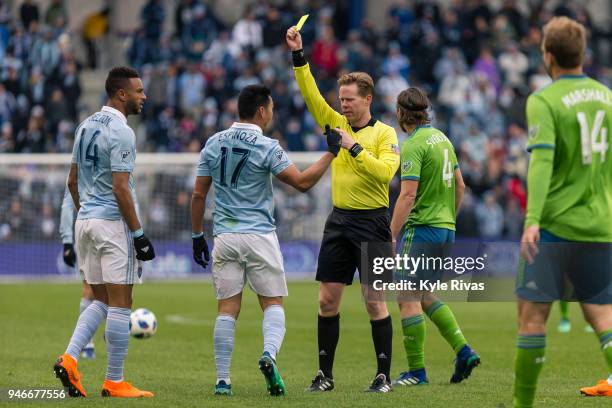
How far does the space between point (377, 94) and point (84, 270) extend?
2051cm

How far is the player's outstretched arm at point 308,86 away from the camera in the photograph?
32.9ft

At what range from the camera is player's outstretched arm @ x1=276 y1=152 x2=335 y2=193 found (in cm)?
928

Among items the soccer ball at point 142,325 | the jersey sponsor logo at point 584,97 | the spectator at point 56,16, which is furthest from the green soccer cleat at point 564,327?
the spectator at point 56,16

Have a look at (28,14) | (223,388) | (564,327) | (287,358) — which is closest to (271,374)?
(223,388)

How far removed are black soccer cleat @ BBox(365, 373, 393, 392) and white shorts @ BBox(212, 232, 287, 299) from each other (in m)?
1.09

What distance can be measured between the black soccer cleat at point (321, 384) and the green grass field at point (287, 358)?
10cm

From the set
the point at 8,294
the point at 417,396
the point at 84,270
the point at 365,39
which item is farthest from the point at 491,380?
the point at 365,39

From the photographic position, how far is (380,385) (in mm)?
9922

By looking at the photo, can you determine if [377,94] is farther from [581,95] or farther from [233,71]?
[581,95]

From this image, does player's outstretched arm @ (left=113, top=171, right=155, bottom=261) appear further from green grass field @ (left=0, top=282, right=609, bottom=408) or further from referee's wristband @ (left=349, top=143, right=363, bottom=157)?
referee's wristband @ (left=349, top=143, right=363, bottom=157)

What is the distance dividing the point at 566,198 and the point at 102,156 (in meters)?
3.79

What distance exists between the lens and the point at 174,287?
24531mm

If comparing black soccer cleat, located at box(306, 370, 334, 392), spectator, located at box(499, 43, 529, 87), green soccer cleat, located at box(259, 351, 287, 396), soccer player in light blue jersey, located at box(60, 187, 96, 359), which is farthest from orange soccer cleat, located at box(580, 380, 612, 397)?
spectator, located at box(499, 43, 529, 87)

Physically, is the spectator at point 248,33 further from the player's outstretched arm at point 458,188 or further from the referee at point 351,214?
the referee at point 351,214
